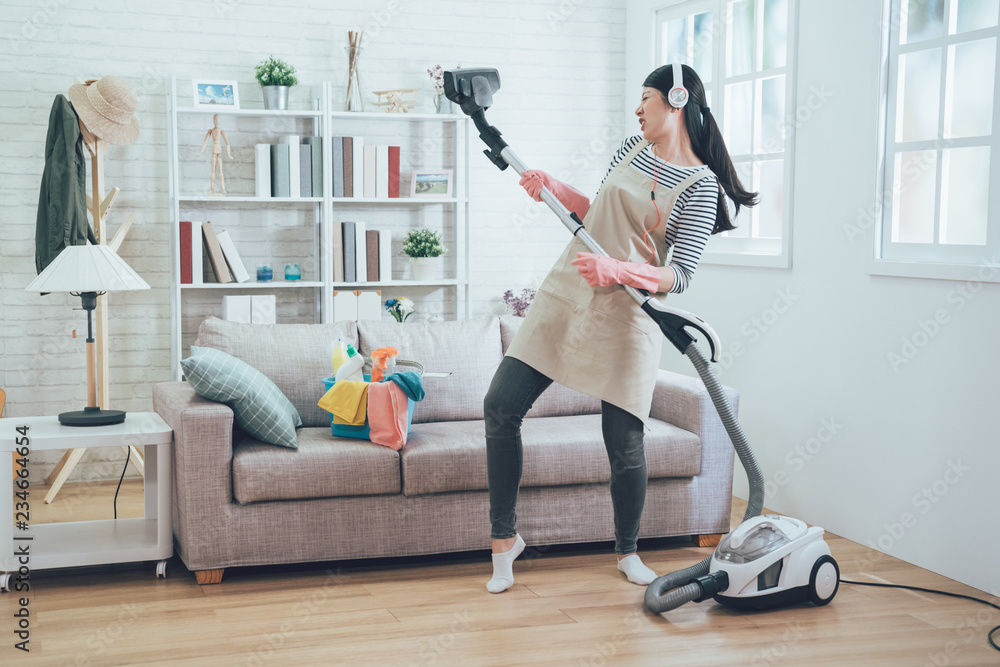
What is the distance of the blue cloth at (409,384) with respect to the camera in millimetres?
3070

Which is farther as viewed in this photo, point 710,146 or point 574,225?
point 710,146

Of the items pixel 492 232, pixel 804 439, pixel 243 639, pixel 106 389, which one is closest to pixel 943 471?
pixel 804 439

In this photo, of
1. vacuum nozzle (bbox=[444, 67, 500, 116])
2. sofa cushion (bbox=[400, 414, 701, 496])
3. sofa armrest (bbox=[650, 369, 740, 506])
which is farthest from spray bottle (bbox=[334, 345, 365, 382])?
sofa armrest (bbox=[650, 369, 740, 506])

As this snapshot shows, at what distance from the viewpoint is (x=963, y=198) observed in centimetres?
310

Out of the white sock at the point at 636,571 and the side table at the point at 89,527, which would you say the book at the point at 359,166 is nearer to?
the side table at the point at 89,527

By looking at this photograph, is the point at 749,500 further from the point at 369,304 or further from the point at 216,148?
the point at 216,148

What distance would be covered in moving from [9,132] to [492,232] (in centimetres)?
230

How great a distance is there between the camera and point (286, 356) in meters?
3.40

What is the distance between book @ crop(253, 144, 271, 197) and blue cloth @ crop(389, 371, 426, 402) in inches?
67.5

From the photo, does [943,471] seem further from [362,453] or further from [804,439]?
[362,453]

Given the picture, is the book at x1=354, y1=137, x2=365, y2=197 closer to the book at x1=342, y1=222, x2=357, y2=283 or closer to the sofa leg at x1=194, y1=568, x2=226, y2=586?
the book at x1=342, y1=222, x2=357, y2=283

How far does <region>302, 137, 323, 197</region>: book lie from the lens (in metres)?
4.47

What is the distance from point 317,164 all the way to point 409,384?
5.89 feet

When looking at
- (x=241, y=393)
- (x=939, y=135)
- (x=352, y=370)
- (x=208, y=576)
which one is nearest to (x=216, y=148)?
(x=352, y=370)
